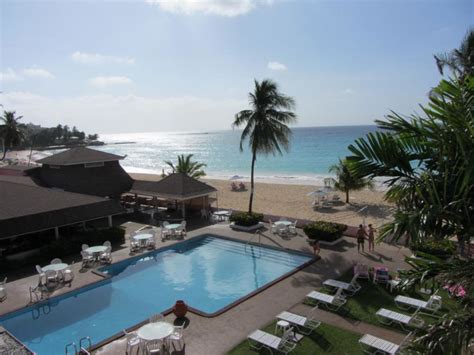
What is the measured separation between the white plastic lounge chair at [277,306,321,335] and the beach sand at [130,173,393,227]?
542 inches

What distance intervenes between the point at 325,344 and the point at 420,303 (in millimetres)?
3891

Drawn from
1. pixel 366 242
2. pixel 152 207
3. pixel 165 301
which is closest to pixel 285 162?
pixel 152 207

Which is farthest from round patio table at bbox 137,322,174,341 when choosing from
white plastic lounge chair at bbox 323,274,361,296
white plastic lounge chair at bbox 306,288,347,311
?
white plastic lounge chair at bbox 323,274,361,296

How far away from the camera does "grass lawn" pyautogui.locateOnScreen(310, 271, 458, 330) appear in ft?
38.5

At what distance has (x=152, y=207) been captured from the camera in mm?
30203

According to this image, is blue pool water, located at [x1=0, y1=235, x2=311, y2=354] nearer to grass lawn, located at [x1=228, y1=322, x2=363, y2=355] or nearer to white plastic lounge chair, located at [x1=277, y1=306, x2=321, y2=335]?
white plastic lounge chair, located at [x1=277, y1=306, x2=321, y2=335]

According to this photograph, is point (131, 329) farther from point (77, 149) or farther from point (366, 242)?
point (77, 149)

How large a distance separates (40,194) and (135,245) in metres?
6.50

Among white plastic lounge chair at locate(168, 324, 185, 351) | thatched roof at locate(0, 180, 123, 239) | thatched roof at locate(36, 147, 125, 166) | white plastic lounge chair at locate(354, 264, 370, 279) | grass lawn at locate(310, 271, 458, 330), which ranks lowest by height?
white plastic lounge chair at locate(168, 324, 185, 351)

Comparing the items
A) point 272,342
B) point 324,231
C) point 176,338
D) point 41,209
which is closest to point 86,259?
point 41,209

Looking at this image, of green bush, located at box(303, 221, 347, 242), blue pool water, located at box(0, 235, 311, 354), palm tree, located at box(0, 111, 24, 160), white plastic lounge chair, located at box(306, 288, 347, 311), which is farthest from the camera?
palm tree, located at box(0, 111, 24, 160)

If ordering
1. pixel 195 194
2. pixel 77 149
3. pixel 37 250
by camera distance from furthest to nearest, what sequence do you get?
1. pixel 77 149
2. pixel 195 194
3. pixel 37 250

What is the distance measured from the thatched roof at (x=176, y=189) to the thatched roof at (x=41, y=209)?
4817mm

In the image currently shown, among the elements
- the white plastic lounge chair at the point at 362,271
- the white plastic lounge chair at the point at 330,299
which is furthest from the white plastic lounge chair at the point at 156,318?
the white plastic lounge chair at the point at 362,271
